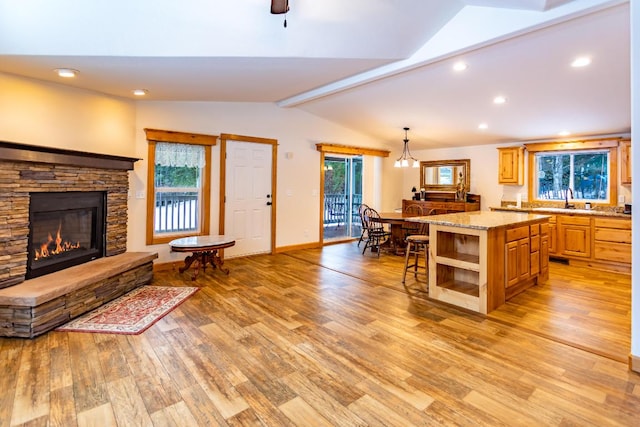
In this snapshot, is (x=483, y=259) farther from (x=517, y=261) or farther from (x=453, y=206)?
(x=453, y=206)

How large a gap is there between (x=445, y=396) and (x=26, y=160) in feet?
12.4

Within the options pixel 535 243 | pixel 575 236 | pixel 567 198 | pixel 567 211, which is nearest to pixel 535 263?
pixel 535 243

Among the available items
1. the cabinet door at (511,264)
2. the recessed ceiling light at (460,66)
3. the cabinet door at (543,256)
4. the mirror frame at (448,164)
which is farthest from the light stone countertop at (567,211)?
the recessed ceiling light at (460,66)

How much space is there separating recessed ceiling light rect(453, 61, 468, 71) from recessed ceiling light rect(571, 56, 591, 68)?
3.20ft

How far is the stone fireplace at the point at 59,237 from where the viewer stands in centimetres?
273

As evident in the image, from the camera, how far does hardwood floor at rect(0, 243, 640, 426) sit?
179 centimetres

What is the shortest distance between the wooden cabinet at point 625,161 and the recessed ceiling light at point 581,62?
2585 mm

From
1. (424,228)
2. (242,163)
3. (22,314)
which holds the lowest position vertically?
(22,314)

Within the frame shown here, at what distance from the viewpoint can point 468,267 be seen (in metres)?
3.27

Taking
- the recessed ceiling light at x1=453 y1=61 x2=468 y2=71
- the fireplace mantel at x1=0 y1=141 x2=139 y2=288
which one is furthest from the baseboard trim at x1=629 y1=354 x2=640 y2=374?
the fireplace mantel at x1=0 y1=141 x2=139 y2=288

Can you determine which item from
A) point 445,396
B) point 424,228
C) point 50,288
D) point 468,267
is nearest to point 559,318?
point 468,267

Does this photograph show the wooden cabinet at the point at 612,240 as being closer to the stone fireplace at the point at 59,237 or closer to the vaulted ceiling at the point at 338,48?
the vaulted ceiling at the point at 338,48

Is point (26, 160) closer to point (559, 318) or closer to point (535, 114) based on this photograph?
point (559, 318)

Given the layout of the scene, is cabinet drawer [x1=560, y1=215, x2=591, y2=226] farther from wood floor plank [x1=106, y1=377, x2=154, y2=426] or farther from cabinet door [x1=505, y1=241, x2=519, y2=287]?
wood floor plank [x1=106, y1=377, x2=154, y2=426]
